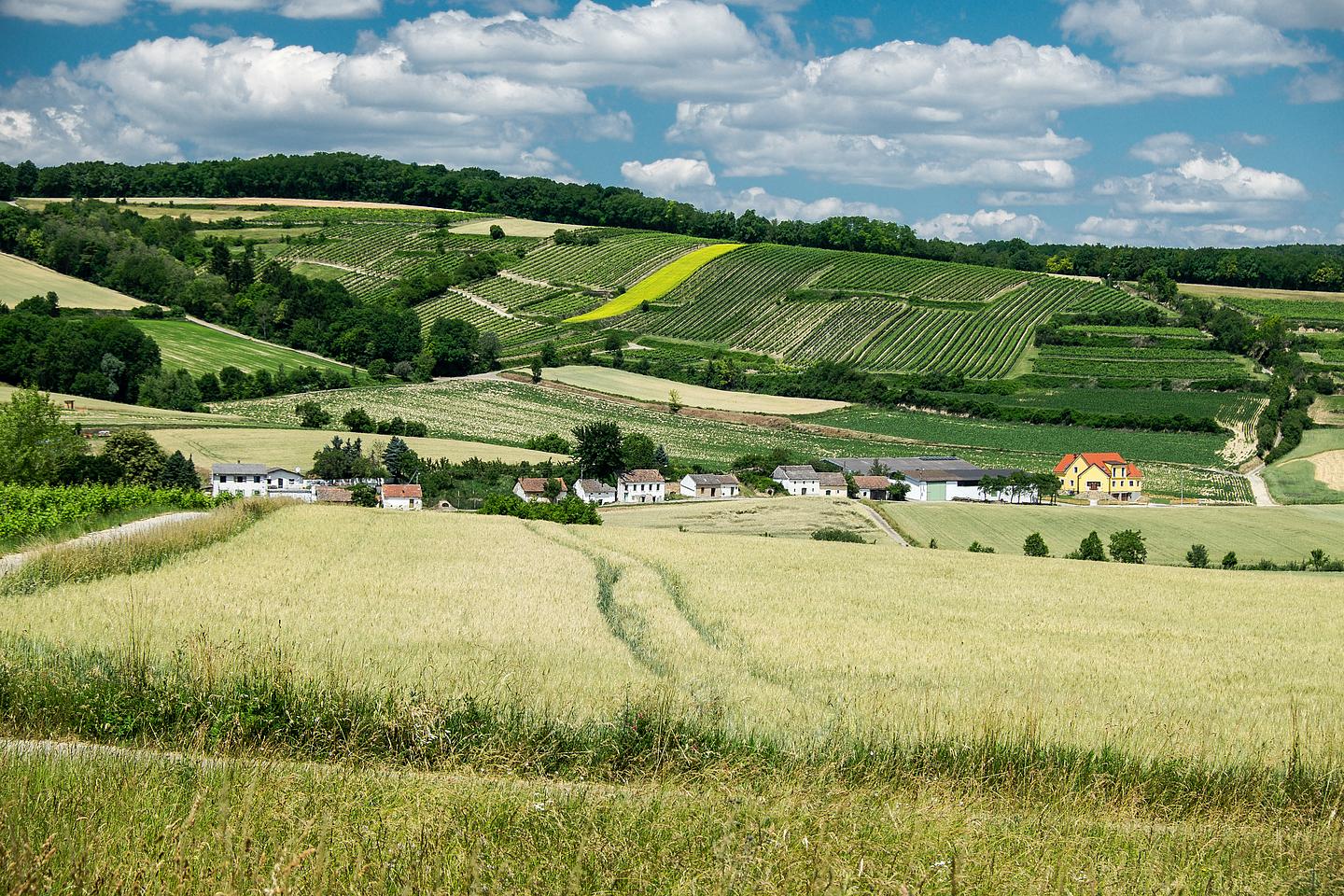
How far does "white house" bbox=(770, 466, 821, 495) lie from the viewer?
2982 inches

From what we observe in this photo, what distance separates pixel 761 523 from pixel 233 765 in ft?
159

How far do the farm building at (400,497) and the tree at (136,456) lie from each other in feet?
37.6

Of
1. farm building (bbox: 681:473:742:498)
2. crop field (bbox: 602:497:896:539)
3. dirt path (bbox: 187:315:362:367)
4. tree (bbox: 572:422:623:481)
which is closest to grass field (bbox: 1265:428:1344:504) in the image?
crop field (bbox: 602:497:896:539)

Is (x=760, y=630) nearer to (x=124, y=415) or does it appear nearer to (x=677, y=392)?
(x=124, y=415)

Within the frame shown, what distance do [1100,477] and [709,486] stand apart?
27.6m

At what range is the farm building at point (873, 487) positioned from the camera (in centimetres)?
7456

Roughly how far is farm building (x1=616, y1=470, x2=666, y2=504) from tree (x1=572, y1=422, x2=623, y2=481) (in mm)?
1724

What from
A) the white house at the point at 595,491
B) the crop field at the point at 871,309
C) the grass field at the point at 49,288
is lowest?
the white house at the point at 595,491

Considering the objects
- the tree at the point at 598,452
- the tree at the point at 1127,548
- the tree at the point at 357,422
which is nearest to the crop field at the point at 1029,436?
the tree at the point at 598,452

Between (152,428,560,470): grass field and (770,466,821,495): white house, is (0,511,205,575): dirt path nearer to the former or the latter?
(152,428,560,470): grass field

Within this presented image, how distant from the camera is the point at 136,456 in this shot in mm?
57062

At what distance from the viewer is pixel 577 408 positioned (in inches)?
4003

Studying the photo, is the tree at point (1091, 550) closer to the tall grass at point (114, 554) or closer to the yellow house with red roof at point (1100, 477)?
the yellow house with red roof at point (1100, 477)

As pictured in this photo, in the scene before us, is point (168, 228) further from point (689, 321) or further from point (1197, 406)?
point (1197, 406)
